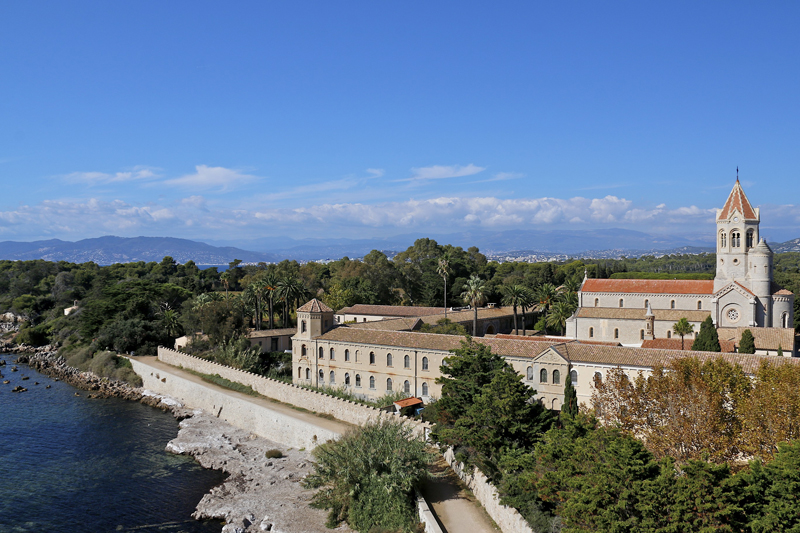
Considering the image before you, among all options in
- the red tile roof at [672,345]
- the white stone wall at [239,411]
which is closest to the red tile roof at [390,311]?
the white stone wall at [239,411]

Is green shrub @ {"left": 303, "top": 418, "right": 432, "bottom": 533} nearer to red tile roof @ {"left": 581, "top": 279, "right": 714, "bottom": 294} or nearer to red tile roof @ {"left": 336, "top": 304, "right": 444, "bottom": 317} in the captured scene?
red tile roof @ {"left": 581, "top": 279, "right": 714, "bottom": 294}

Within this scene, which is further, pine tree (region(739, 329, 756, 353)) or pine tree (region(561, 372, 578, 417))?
pine tree (region(739, 329, 756, 353))

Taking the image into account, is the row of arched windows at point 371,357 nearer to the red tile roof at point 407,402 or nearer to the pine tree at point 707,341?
the red tile roof at point 407,402

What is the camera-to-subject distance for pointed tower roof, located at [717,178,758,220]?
173 ft

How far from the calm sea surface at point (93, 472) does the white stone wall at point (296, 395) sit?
19.9ft

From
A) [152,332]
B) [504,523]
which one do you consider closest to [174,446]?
[504,523]

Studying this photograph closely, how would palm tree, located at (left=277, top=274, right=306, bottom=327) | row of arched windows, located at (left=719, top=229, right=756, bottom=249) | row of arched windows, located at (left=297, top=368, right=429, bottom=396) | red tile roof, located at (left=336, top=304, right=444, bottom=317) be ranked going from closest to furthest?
1. row of arched windows, located at (left=297, top=368, right=429, bottom=396)
2. row of arched windows, located at (left=719, top=229, right=756, bottom=249)
3. palm tree, located at (left=277, top=274, right=306, bottom=327)
4. red tile roof, located at (left=336, top=304, right=444, bottom=317)

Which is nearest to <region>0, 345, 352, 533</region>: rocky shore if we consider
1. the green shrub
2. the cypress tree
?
the green shrub

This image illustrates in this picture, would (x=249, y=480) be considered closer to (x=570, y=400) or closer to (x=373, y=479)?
(x=373, y=479)

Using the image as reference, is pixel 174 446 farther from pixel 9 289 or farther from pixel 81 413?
pixel 9 289

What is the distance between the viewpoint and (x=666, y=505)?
16781mm

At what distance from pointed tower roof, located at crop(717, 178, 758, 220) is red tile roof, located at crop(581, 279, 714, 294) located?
678 centimetres

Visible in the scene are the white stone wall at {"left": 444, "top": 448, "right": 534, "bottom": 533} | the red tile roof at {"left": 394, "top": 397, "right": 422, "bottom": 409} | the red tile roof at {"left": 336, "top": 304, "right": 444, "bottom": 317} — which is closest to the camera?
the white stone wall at {"left": 444, "top": 448, "right": 534, "bottom": 533}

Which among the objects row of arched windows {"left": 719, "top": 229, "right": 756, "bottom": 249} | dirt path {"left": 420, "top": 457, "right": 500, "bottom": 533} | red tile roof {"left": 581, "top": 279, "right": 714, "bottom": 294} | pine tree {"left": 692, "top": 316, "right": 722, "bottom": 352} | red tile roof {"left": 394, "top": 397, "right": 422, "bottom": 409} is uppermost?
row of arched windows {"left": 719, "top": 229, "right": 756, "bottom": 249}
